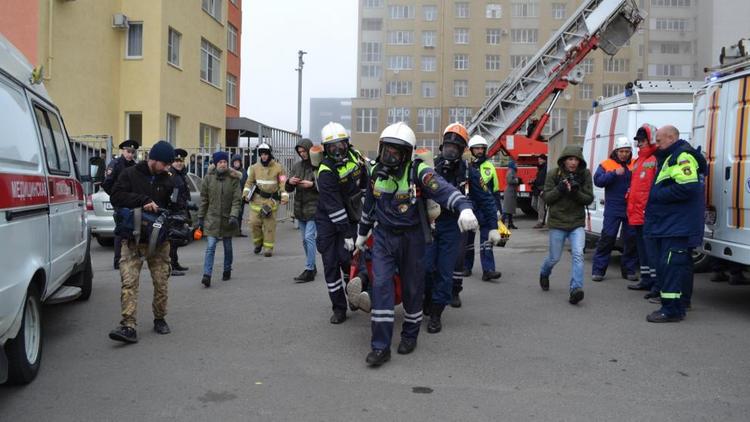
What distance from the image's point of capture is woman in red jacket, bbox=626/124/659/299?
7.71 metres

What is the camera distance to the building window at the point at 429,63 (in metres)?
69.1

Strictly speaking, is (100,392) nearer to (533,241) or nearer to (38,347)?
(38,347)

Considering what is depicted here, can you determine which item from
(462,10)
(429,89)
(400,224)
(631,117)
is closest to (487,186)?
(631,117)

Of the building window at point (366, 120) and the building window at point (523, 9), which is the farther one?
the building window at point (366, 120)

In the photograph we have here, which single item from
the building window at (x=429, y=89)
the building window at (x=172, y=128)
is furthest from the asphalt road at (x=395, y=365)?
the building window at (x=429, y=89)

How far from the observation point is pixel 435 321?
6199 mm

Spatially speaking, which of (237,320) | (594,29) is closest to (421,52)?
(594,29)

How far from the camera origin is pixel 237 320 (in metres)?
6.65

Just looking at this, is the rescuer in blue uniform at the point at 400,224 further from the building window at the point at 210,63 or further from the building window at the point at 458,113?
the building window at the point at 458,113

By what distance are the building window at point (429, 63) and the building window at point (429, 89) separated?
1.40 m

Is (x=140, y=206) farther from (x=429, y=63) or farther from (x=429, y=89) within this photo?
(x=429, y=63)

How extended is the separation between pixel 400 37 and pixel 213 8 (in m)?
45.1

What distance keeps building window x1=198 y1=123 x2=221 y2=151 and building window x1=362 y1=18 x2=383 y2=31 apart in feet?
163

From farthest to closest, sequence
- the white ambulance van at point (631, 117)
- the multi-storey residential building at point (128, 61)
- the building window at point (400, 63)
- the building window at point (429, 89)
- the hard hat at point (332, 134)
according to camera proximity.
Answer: the building window at point (400, 63)
the building window at point (429, 89)
the multi-storey residential building at point (128, 61)
the white ambulance van at point (631, 117)
the hard hat at point (332, 134)
